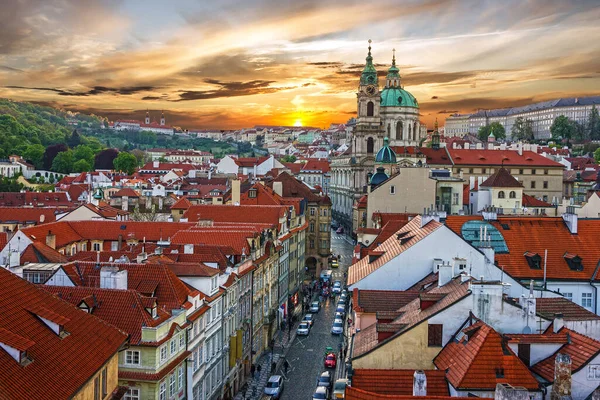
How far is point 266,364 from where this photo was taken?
1994 inches

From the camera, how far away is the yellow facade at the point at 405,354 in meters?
26.0

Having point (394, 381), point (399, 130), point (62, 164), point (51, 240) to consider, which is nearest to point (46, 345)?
point (394, 381)

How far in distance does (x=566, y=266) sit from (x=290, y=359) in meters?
21.9

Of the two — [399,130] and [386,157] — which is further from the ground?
[399,130]

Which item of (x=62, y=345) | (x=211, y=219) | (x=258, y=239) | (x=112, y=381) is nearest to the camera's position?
(x=62, y=345)

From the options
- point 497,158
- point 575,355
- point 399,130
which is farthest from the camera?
point 399,130

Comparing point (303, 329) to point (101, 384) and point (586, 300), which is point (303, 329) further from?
point (101, 384)

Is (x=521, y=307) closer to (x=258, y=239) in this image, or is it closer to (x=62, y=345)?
(x=62, y=345)

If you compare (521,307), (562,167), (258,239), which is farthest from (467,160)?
(521,307)

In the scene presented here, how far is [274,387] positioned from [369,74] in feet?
332

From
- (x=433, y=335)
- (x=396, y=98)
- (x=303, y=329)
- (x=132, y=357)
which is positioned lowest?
(x=303, y=329)

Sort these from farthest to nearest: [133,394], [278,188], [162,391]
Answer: [278,188] < [162,391] < [133,394]

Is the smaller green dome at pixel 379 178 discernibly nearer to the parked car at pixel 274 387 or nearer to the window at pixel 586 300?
the parked car at pixel 274 387

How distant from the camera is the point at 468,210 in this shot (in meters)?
74.8
